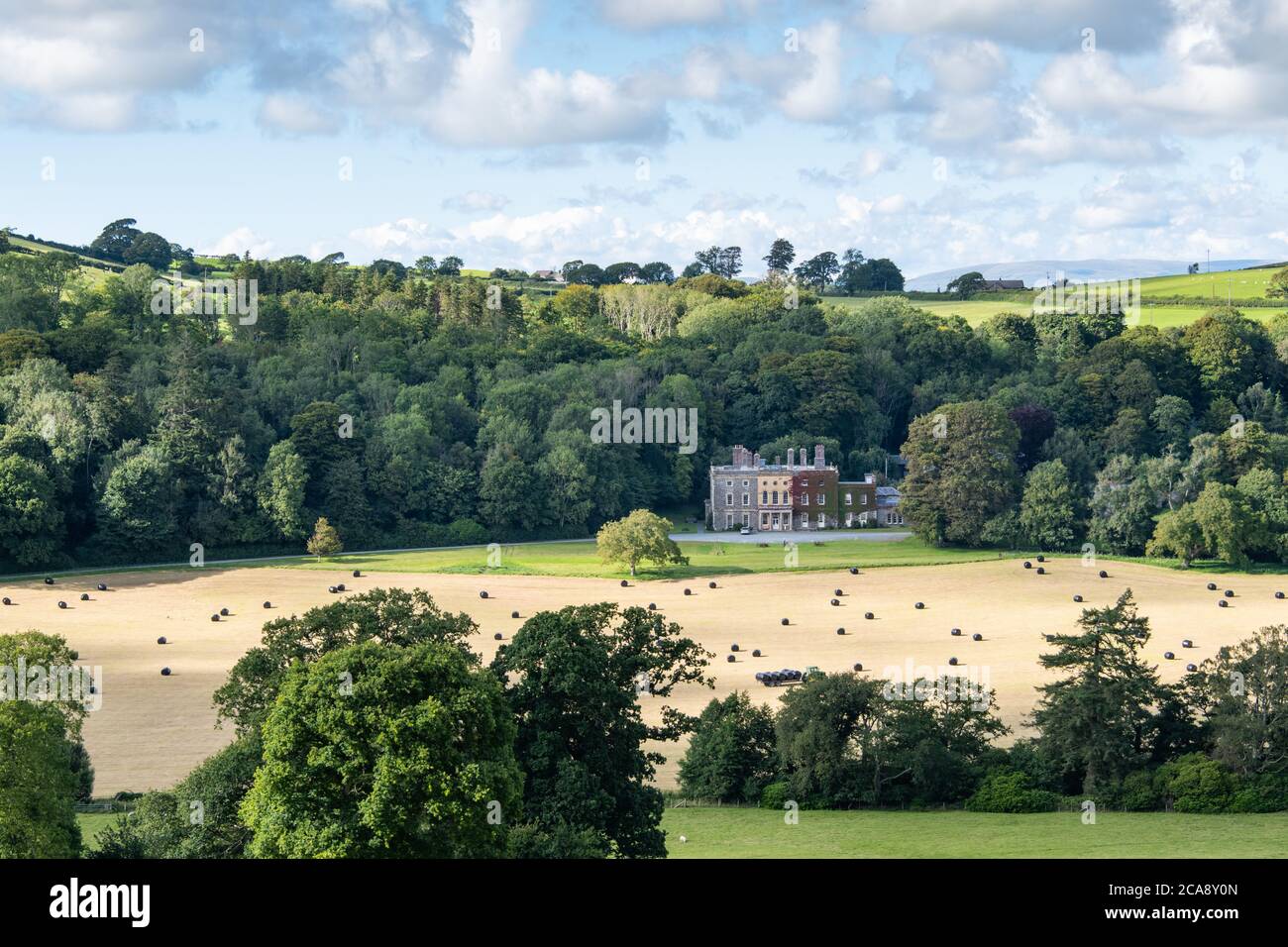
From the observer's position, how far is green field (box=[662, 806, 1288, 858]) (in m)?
32.9

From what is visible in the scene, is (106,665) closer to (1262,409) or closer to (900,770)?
(900,770)

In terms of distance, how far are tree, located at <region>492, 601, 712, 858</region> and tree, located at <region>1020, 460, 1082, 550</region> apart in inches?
2798

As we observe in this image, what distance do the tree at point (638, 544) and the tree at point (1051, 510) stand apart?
2583cm

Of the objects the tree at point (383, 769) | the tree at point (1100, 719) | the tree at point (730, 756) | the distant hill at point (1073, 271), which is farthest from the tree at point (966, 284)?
the tree at point (383, 769)

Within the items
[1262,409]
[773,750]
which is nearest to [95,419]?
[773,750]

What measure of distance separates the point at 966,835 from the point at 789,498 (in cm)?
7330

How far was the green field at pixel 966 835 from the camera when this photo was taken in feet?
108

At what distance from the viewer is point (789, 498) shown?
109m

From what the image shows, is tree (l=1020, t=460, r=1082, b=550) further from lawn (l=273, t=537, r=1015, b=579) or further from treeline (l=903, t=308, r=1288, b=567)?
lawn (l=273, t=537, r=1015, b=579)

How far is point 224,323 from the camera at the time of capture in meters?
135

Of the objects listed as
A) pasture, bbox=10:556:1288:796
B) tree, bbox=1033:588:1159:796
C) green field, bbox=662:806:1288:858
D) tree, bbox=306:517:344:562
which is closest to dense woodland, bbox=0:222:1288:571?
tree, bbox=306:517:344:562
